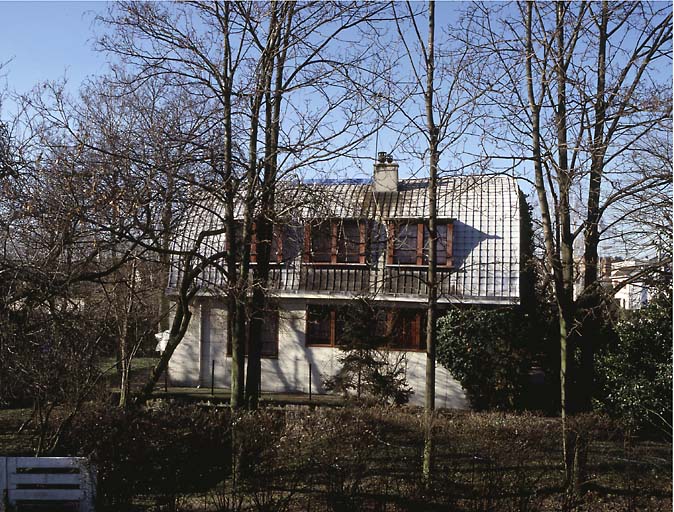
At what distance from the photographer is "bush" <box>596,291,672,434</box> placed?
11609mm

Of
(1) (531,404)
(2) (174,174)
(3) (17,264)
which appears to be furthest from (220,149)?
(1) (531,404)

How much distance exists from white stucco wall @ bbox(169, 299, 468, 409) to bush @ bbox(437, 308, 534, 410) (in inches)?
70.4

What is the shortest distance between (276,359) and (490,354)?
19.7ft

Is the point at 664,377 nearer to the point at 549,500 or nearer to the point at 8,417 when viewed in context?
the point at 549,500

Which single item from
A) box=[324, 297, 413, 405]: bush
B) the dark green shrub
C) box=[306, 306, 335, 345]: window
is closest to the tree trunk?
the dark green shrub

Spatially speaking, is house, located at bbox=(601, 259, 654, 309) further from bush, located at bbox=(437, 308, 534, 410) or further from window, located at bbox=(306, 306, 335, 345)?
window, located at bbox=(306, 306, 335, 345)

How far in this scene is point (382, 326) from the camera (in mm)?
15695

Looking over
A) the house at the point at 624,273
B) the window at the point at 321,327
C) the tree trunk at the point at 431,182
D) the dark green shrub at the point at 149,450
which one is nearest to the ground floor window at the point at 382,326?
the window at the point at 321,327

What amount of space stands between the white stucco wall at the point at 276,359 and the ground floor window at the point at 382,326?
0.75 ft

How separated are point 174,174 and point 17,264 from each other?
2.34 m

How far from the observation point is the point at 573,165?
8398 millimetres

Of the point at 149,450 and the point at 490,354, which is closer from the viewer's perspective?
the point at 149,450

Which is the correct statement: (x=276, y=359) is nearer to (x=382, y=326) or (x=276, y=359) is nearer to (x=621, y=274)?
(x=382, y=326)

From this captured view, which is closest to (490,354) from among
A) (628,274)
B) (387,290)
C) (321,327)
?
(387,290)
